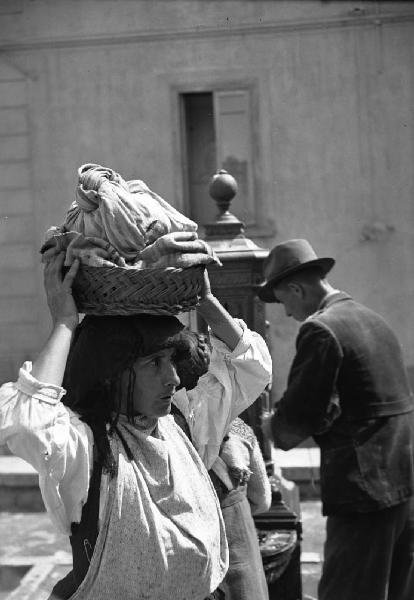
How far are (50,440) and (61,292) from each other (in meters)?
0.36

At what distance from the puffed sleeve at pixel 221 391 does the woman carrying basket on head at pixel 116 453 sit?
0.45 ft

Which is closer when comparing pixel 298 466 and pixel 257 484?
pixel 257 484

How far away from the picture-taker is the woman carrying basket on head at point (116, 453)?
2051 mm

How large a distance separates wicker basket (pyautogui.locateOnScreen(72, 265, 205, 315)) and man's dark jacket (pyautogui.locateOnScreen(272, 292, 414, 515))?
189 centimetres

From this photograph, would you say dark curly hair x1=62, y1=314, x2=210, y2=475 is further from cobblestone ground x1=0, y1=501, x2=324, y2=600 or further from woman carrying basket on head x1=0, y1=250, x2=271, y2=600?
cobblestone ground x1=0, y1=501, x2=324, y2=600

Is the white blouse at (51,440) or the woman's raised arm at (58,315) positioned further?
the woman's raised arm at (58,315)

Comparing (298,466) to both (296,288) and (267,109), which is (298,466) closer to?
(296,288)

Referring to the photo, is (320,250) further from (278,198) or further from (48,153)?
(48,153)

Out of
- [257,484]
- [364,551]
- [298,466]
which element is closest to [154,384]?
[257,484]

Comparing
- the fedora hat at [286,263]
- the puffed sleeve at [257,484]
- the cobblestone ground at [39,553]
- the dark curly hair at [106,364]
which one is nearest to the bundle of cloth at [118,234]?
the dark curly hair at [106,364]

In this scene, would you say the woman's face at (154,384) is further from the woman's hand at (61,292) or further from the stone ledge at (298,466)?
the stone ledge at (298,466)

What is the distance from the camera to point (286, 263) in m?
4.31

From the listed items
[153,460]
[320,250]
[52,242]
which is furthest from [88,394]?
[320,250]

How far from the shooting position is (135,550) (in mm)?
2131
